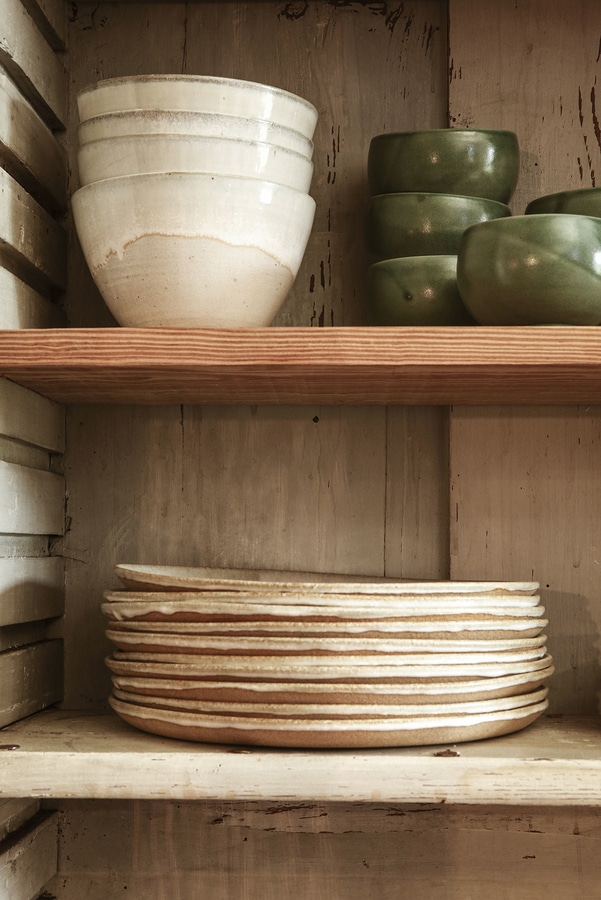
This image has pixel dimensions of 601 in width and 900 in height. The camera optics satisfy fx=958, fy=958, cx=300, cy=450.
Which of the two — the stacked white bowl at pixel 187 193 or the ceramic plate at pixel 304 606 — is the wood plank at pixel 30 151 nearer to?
the stacked white bowl at pixel 187 193

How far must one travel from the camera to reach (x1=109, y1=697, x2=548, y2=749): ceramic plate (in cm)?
76

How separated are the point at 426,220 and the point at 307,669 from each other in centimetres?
44

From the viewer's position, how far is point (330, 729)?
0.76m

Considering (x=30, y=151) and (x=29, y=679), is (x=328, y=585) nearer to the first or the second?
(x=29, y=679)

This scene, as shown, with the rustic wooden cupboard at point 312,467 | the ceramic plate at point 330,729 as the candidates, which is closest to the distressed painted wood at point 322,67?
the rustic wooden cupboard at point 312,467

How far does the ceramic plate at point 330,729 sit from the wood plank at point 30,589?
0.18 m

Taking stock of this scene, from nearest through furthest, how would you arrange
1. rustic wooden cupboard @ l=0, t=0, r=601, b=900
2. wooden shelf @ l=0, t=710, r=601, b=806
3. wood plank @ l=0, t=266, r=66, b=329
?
wooden shelf @ l=0, t=710, r=601, b=806 → wood plank @ l=0, t=266, r=66, b=329 → rustic wooden cupboard @ l=0, t=0, r=601, b=900

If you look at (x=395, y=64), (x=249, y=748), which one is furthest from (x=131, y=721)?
(x=395, y=64)

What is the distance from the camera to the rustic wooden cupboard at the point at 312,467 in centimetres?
97

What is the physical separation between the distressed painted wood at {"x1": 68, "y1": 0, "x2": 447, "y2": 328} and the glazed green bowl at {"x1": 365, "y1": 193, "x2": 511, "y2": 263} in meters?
0.13

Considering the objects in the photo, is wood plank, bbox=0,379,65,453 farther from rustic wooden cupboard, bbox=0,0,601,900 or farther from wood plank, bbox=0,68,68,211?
wood plank, bbox=0,68,68,211

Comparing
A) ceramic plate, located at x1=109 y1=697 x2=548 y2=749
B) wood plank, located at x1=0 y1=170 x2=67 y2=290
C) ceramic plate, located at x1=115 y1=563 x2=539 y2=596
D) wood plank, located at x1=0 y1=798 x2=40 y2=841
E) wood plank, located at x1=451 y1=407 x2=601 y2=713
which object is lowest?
wood plank, located at x1=0 y1=798 x2=40 y2=841

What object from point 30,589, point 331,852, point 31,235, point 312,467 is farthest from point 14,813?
point 31,235

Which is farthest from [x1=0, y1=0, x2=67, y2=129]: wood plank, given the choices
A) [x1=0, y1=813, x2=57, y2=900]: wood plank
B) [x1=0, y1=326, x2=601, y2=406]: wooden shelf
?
[x1=0, y1=813, x2=57, y2=900]: wood plank
